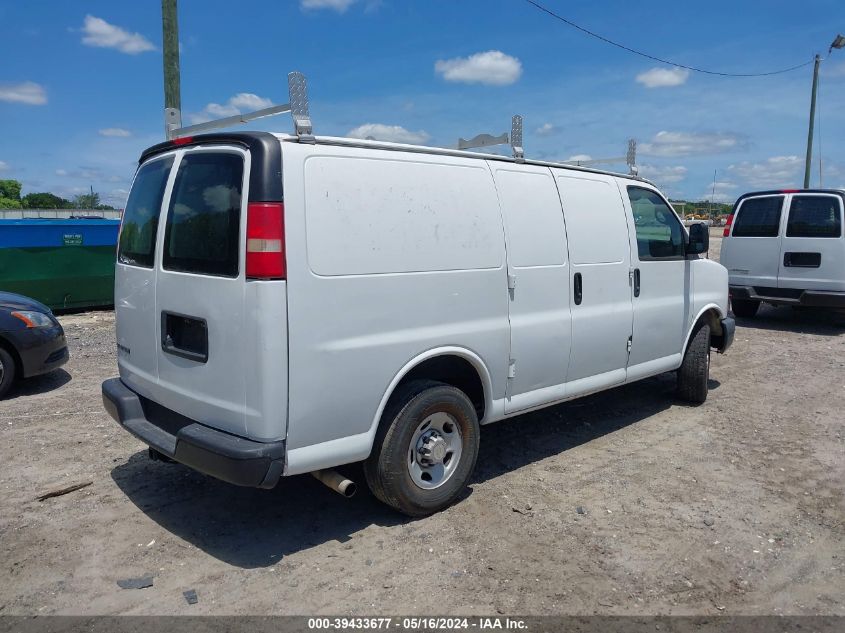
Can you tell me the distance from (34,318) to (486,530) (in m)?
5.13

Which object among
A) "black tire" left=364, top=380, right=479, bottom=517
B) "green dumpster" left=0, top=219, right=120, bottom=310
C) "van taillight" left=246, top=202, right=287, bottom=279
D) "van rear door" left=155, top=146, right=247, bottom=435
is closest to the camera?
"van taillight" left=246, top=202, right=287, bottom=279

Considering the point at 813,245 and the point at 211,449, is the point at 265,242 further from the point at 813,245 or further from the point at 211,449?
the point at 813,245

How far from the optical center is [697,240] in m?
6.02

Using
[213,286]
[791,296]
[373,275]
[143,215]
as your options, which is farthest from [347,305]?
[791,296]

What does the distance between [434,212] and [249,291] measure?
4.09 feet

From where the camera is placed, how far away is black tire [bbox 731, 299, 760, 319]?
1183cm

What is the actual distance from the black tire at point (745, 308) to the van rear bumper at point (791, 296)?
0.54 m

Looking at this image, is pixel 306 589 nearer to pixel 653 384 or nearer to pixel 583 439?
pixel 583 439

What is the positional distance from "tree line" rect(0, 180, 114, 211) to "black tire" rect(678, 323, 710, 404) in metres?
48.8

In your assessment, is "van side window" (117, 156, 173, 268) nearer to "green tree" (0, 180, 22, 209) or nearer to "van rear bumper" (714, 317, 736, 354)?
"van rear bumper" (714, 317, 736, 354)

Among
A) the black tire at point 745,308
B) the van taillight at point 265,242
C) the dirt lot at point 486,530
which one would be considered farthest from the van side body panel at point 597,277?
the black tire at point 745,308

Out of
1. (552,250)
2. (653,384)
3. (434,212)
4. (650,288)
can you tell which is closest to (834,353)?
(653,384)

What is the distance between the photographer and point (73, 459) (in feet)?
16.4

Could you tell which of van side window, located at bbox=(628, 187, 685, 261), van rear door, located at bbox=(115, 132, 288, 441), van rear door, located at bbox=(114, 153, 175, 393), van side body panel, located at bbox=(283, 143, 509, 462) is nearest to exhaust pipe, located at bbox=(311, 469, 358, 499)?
van side body panel, located at bbox=(283, 143, 509, 462)
